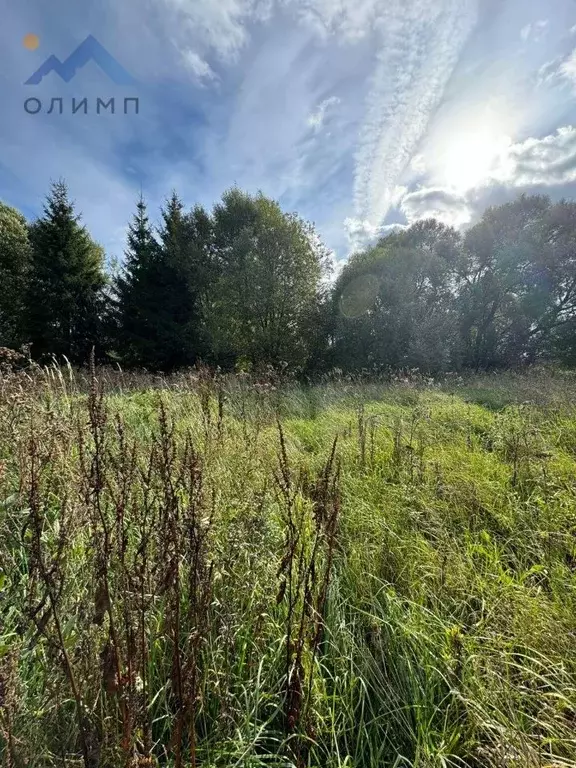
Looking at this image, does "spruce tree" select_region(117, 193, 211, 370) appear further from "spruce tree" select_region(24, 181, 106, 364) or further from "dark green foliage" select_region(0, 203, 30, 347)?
"dark green foliage" select_region(0, 203, 30, 347)

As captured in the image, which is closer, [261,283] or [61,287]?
[261,283]

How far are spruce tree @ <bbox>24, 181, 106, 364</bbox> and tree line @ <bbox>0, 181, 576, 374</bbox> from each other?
0.18ft

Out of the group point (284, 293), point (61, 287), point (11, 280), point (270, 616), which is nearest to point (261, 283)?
point (284, 293)

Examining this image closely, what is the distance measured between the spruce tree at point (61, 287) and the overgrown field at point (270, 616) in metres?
14.7

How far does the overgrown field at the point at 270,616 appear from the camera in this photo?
35.0 inches

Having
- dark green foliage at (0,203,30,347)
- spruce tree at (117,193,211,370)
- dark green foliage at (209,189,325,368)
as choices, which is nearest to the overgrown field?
dark green foliage at (209,189,325,368)

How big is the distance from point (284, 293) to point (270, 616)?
12630mm

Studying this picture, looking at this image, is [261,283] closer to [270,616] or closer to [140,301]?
[140,301]

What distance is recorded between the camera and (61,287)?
48.0 feet

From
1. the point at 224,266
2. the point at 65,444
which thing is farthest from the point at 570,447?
the point at 224,266

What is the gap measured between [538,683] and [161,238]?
17.9 meters

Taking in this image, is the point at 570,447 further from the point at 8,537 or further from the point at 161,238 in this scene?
the point at 161,238

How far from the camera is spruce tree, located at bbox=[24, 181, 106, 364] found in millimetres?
14453

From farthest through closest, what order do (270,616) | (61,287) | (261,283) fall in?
(61,287) → (261,283) → (270,616)
